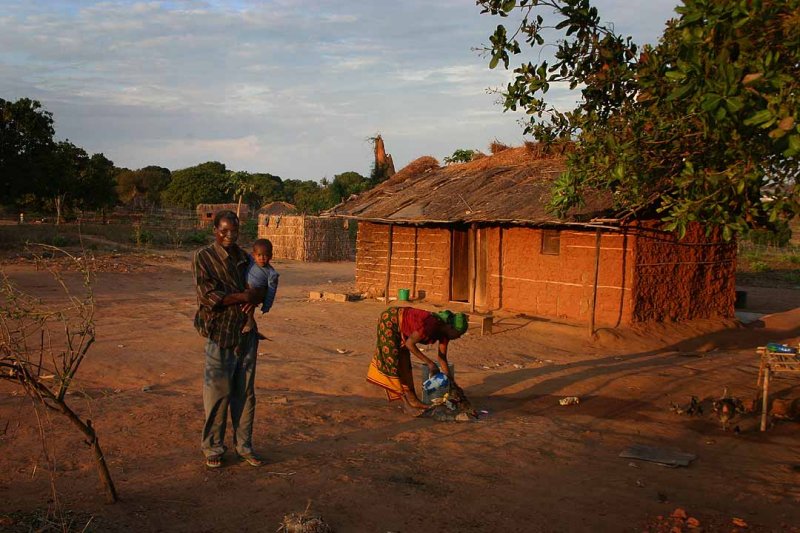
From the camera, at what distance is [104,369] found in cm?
813

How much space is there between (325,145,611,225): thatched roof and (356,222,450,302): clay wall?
651 millimetres

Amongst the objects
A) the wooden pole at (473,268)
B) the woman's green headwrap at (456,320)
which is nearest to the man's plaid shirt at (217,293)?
the woman's green headwrap at (456,320)

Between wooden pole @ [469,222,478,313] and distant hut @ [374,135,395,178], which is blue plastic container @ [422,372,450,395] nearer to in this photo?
wooden pole @ [469,222,478,313]

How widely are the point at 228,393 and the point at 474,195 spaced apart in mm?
10954

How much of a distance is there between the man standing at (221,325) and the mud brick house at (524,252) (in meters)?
7.39

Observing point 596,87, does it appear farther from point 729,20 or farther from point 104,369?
point 104,369

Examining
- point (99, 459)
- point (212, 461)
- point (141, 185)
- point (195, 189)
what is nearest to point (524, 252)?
point (212, 461)

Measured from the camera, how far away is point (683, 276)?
43.2ft

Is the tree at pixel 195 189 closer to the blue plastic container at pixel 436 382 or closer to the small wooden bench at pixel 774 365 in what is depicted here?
the blue plastic container at pixel 436 382

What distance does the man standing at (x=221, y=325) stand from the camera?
15.7ft

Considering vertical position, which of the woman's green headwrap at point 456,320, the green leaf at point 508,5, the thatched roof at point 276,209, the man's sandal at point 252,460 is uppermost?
the green leaf at point 508,5

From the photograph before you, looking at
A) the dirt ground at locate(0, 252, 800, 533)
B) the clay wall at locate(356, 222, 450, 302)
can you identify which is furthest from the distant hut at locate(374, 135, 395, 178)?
the dirt ground at locate(0, 252, 800, 533)

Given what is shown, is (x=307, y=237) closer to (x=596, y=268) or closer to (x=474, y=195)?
(x=474, y=195)

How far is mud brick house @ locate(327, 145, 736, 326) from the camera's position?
1246cm
